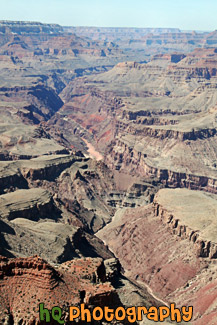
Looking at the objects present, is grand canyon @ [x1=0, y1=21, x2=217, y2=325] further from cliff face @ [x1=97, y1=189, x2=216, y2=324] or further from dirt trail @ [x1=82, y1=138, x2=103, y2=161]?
dirt trail @ [x1=82, y1=138, x2=103, y2=161]

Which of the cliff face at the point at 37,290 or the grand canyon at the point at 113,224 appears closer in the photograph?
the cliff face at the point at 37,290

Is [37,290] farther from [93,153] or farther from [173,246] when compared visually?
[93,153]

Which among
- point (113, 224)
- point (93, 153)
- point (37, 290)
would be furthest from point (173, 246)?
point (93, 153)

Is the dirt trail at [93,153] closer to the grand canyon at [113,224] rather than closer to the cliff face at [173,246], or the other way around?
the grand canyon at [113,224]

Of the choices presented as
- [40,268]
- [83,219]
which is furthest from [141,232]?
[40,268]

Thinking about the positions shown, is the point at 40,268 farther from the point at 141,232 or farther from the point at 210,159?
the point at 210,159

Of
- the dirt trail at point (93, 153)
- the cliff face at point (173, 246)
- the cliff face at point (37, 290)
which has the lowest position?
the dirt trail at point (93, 153)

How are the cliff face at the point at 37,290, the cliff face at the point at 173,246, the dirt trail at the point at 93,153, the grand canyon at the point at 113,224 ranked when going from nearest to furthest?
the cliff face at the point at 37,290, the grand canyon at the point at 113,224, the cliff face at the point at 173,246, the dirt trail at the point at 93,153

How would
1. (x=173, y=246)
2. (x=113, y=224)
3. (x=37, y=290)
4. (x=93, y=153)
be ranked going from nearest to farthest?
(x=37, y=290)
(x=173, y=246)
(x=113, y=224)
(x=93, y=153)

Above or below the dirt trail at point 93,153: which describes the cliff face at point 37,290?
above

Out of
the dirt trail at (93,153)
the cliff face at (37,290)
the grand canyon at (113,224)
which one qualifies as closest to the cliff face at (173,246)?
the grand canyon at (113,224)

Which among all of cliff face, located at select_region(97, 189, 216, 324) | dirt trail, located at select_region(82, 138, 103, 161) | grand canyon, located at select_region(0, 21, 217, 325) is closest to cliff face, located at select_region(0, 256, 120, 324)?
grand canyon, located at select_region(0, 21, 217, 325)
